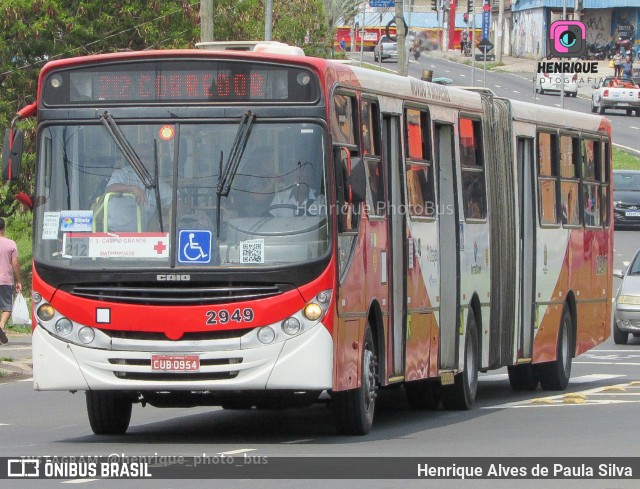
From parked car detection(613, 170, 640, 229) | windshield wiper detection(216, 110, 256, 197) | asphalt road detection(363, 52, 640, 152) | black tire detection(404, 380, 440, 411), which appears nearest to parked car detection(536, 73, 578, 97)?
asphalt road detection(363, 52, 640, 152)

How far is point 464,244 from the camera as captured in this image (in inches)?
659

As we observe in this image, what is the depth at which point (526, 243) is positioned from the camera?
19.2 metres

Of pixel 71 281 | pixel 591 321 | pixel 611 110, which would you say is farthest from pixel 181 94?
pixel 611 110

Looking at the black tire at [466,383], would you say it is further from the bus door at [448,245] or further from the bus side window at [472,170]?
the bus side window at [472,170]

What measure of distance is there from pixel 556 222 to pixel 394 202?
5.82 m

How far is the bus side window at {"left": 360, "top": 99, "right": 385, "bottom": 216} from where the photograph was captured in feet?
45.6

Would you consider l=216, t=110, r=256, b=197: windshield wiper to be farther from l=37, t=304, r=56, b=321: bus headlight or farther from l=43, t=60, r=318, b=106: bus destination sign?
l=37, t=304, r=56, b=321: bus headlight

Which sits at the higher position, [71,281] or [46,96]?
[46,96]

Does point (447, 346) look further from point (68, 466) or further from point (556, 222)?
point (68, 466)

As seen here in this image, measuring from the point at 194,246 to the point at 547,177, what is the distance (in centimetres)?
827

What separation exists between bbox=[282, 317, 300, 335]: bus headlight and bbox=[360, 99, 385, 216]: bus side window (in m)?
1.69

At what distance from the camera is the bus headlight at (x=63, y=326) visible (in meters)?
12.8

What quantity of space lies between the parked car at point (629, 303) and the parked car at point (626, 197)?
61.4 ft

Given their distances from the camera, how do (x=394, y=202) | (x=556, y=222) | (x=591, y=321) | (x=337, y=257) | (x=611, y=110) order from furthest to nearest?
(x=611, y=110)
(x=591, y=321)
(x=556, y=222)
(x=394, y=202)
(x=337, y=257)
